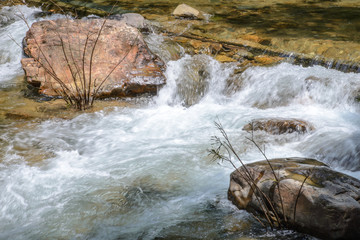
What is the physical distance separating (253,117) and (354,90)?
144 cm

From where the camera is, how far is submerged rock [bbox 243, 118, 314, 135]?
16.0 feet

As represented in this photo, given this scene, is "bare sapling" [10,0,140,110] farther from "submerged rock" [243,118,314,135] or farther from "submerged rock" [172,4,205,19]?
"submerged rock" [243,118,314,135]

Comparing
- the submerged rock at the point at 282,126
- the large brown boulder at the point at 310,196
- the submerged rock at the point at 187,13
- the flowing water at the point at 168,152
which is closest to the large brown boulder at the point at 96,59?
the flowing water at the point at 168,152

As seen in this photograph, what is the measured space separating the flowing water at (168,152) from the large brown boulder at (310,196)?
131mm

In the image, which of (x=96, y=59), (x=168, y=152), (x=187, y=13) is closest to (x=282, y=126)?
(x=168, y=152)

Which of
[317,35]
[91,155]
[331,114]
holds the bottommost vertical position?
[91,155]

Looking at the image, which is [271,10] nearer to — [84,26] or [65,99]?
[84,26]

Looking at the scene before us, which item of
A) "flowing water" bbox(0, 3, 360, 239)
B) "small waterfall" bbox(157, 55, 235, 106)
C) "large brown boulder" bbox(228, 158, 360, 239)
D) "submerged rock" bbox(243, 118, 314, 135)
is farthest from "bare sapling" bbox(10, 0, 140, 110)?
"large brown boulder" bbox(228, 158, 360, 239)

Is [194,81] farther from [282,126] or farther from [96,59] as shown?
[282,126]

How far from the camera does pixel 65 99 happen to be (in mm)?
6039

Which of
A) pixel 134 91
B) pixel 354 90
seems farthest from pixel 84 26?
pixel 354 90

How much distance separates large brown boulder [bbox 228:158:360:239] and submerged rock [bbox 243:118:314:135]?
61.5 inches

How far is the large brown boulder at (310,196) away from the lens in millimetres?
2695

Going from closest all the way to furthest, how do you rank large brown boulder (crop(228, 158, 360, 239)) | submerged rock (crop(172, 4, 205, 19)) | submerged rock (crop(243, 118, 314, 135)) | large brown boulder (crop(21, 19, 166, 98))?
large brown boulder (crop(228, 158, 360, 239)), submerged rock (crop(243, 118, 314, 135)), large brown boulder (crop(21, 19, 166, 98)), submerged rock (crop(172, 4, 205, 19))
